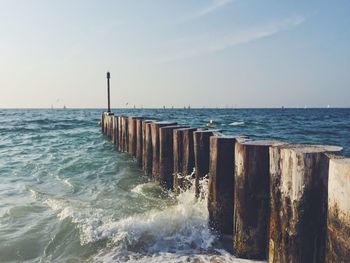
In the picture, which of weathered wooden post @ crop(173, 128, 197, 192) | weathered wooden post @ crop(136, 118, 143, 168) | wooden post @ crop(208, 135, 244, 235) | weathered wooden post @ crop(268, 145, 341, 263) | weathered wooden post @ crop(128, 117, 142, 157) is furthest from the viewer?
weathered wooden post @ crop(128, 117, 142, 157)

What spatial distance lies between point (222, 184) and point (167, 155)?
2924mm

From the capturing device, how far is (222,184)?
5.32m

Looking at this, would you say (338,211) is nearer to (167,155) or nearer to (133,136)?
(167,155)

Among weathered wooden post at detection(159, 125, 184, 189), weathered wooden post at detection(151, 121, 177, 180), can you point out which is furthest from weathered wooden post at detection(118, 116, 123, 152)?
weathered wooden post at detection(159, 125, 184, 189)

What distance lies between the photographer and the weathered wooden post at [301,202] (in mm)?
3668

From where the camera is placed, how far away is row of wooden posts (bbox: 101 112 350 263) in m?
3.34

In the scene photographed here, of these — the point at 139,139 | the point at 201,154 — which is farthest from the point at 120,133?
the point at 201,154

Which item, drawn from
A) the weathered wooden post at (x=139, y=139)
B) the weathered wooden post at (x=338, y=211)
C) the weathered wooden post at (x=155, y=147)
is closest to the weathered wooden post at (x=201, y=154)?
the weathered wooden post at (x=155, y=147)

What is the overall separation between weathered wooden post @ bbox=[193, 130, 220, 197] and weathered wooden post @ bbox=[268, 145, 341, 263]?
2286mm

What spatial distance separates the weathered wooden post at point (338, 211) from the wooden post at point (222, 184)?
6.49 feet

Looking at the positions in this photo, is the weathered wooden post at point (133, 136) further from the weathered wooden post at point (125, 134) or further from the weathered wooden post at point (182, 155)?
the weathered wooden post at point (182, 155)

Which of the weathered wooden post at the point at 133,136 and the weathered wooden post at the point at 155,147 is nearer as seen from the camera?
the weathered wooden post at the point at 155,147

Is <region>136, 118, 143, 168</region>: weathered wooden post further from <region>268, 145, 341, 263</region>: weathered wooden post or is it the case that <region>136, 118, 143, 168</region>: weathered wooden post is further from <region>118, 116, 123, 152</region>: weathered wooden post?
<region>268, 145, 341, 263</region>: weathered wooden post

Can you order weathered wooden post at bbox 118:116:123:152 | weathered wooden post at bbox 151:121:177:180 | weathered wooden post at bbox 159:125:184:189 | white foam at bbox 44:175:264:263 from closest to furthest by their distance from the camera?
1. white foam at bbox 44:175:264:263
2. weathered wooden post at bbox 159:125:184:189
3. weathered wooden post at bbox 151:121:177:180
4. weathered wooden post at bbox 118:116:123:152
